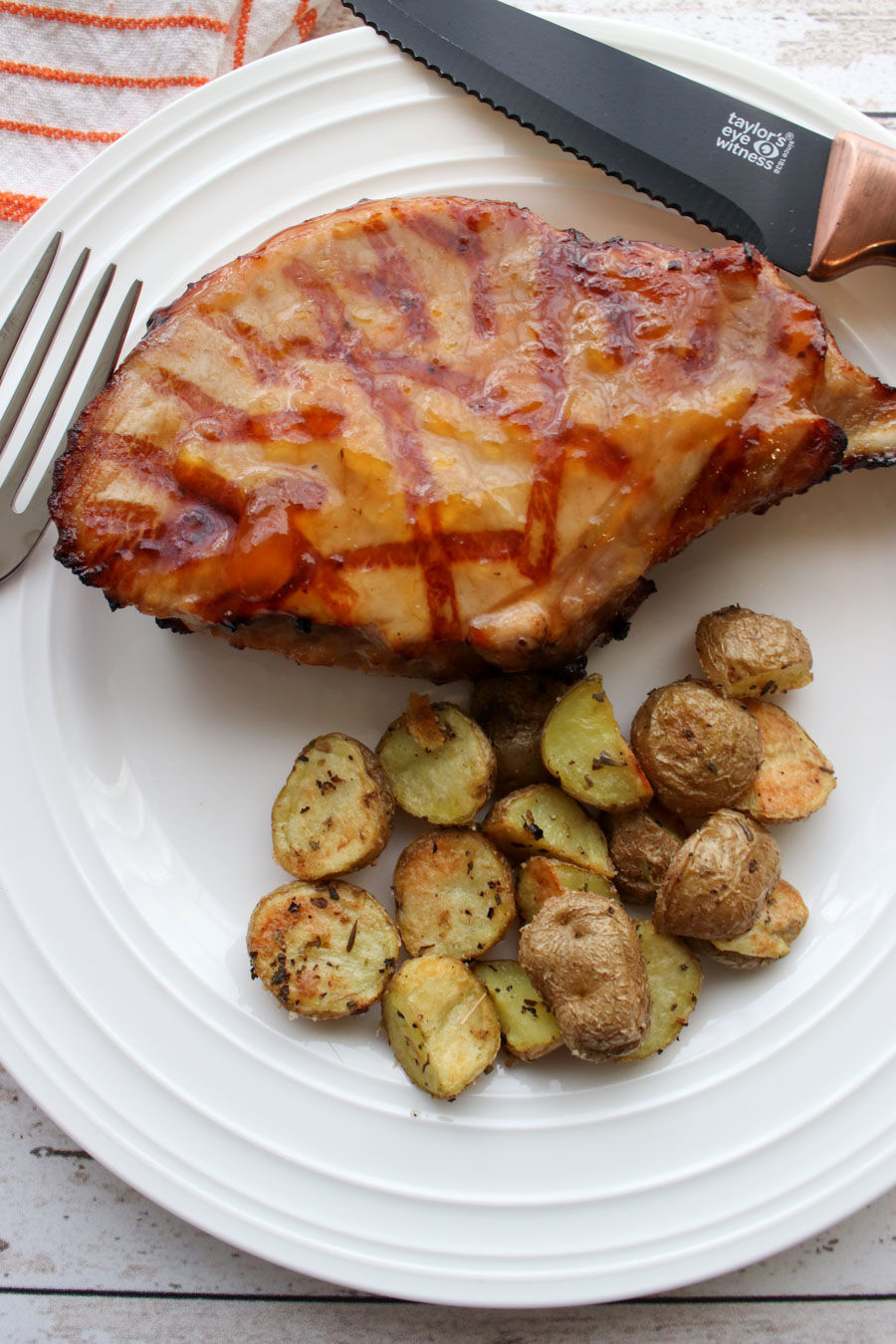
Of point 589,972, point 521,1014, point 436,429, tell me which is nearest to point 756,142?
point 436,429

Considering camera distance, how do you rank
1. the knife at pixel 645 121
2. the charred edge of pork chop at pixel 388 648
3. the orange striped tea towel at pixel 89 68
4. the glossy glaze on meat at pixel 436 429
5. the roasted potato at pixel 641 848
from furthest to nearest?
the orange striped tea towel at pixel 89 68 < the knife at pixel 645 121 < the roasted potato at pixel 641 848 < the charred edge of pork chop at pixel 388 648 < the glossy glaze on meat at pixel 436 429

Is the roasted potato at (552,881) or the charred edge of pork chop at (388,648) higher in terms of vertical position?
the charred edge of pork chop at (388,648)

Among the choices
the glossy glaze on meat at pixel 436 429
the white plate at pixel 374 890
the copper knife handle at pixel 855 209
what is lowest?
the white plate at pixel 374 890

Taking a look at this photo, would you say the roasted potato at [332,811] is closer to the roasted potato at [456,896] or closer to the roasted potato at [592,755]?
the roasted potato at [456,896]

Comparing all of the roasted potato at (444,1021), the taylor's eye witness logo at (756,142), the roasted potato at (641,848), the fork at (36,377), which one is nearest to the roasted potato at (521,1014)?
the roasted potato at (444,1021)

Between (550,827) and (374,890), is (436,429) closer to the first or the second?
(550,827)

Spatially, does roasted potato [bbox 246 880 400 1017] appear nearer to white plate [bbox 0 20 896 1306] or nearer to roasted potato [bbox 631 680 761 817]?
white plate [bbox 0 20 896 1306]

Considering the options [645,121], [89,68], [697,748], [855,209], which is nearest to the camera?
[697,748]

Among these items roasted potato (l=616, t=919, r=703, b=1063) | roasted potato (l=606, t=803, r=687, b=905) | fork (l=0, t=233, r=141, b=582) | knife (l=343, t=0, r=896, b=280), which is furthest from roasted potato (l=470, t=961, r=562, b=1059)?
knife (l=343, t=0, r=896, b=280)
